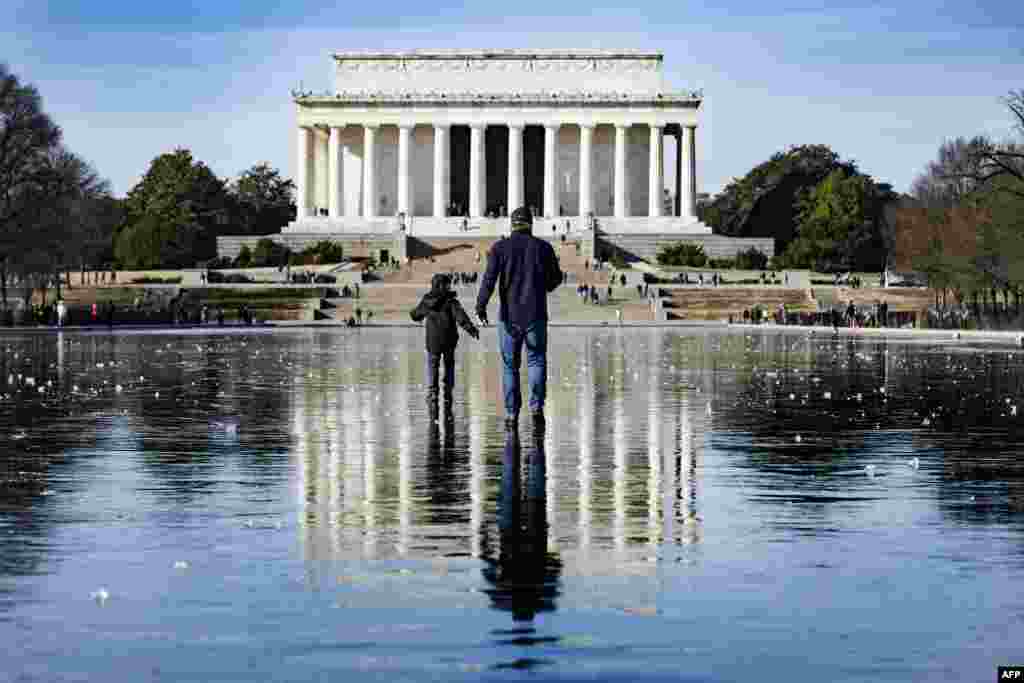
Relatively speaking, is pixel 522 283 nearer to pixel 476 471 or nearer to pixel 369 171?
pixel 476 471

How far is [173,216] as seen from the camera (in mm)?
184000

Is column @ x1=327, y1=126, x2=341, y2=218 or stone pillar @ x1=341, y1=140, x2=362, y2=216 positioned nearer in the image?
column @ x1=327, y1=126, x2=341, y2=218

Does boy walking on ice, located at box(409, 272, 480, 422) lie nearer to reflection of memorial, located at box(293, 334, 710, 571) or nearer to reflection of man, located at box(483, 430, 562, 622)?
reflection of memorial, located at box(293, 334, 710, 571)

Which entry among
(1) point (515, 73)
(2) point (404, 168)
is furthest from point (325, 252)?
(1) point (515, 73)

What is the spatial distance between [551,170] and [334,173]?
19.4 m

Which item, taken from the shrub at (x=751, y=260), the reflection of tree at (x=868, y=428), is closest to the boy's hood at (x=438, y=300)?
the reflection of tree at (x=868, y=428)

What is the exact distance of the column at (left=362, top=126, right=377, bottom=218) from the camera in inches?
7124

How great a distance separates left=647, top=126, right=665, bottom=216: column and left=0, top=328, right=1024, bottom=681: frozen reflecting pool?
145 metres

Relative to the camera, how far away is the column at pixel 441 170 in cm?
18025

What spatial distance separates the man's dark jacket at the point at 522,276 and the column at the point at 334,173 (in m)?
159

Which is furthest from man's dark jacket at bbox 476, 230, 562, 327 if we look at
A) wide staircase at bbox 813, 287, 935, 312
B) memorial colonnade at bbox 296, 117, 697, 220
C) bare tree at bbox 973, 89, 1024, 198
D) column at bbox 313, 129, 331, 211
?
column at bbox 313, 129, 331, 211

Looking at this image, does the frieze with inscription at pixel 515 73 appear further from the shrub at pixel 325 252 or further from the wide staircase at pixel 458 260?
the shrub at pixel 325 252

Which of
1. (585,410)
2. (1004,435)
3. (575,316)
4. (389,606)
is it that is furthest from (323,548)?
(575,316)

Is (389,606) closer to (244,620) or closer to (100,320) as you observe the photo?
(244,620)
